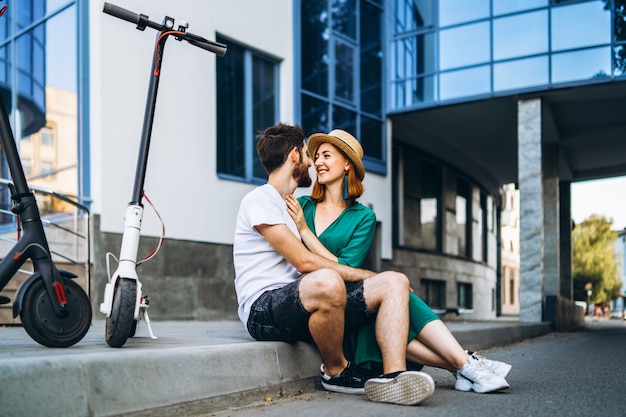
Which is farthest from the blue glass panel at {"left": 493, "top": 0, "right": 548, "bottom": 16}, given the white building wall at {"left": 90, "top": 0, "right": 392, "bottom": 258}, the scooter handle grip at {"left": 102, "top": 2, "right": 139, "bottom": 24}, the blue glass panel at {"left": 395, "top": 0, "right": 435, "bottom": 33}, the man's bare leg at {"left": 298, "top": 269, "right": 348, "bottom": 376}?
the man's bare leg at {"left": 298, "top": 269, "right": 348, "bottom": 376}

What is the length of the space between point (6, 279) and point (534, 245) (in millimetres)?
12920

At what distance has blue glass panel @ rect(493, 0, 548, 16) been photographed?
49.5 ft

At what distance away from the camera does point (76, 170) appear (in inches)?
386

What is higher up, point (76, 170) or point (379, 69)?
point (379, 69)

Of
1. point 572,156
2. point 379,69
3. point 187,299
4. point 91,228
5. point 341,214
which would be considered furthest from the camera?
point 572,156

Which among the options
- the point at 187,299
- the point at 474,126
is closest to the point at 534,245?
the point at 474,126

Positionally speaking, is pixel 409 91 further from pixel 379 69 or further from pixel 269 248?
pixel 269 248

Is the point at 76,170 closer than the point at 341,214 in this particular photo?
No

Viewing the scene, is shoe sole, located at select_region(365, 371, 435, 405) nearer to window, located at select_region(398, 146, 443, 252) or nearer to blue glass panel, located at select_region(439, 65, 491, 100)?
blue glass panel, located at select_region(439, 65, 491, 100)

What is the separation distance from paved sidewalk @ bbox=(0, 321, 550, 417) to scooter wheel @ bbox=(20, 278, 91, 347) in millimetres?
66

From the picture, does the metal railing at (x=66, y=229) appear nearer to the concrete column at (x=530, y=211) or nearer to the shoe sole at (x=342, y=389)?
the shoe sole at (x=342, y=389)

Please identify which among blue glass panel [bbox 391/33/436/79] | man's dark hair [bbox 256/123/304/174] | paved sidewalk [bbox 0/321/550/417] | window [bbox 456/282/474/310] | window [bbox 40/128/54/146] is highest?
blue glass panel [bbox 391/33/436/79]

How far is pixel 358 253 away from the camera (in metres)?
4.35

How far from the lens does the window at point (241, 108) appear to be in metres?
11.9
